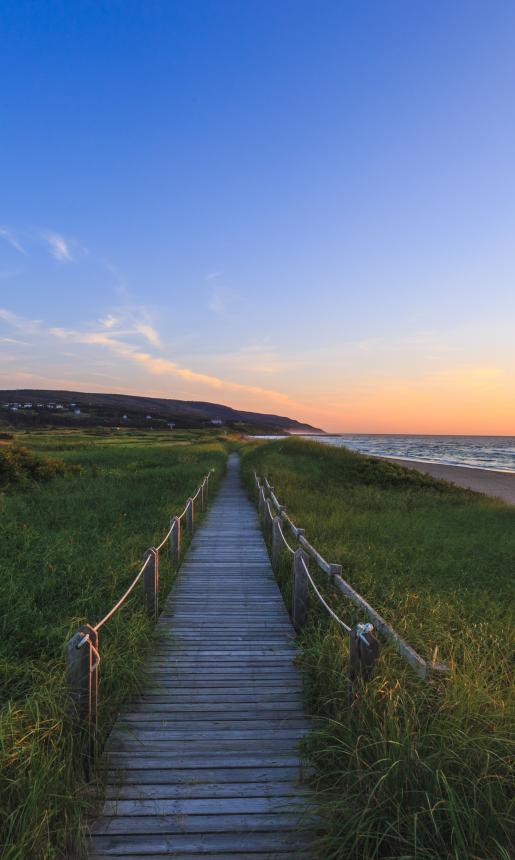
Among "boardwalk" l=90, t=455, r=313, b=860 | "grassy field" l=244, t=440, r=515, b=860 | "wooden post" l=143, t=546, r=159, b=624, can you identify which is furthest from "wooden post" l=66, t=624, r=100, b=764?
"wooden post" l=143, t=546, r=159, b=624

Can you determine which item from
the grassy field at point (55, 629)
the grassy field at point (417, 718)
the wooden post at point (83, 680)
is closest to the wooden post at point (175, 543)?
the grassy field at point (55, 629)

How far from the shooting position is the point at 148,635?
5.64 meters

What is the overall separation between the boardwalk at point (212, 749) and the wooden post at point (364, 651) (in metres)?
0.85

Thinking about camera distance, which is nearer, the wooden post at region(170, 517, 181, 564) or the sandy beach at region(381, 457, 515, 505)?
the wooden post at region(170, 517, 181, 564)

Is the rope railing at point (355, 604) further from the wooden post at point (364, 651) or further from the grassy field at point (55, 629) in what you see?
the grassy field at point (55, 629)

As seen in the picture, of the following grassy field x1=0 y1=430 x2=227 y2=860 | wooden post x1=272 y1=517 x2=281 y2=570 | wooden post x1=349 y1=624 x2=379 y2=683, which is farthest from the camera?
wooden post x1=272 y1=517 x2=281 y2=570

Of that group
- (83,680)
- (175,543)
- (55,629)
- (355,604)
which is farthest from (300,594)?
(175,543)

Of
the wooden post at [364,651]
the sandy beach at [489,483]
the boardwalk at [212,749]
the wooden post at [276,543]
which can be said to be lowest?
the sandy beach at [489,483]

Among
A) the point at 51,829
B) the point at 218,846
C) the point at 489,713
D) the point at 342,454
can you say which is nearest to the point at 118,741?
the point at 51,829

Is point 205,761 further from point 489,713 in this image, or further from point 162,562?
point 162,562

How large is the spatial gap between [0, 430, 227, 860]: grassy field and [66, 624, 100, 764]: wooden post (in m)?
0.11

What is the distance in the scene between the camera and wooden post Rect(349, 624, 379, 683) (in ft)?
12.1

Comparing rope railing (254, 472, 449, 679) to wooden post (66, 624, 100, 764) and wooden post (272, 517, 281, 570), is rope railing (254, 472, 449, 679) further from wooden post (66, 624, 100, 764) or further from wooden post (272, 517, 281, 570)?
wooden post (66, 624, 100, 764)

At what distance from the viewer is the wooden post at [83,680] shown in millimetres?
3455
